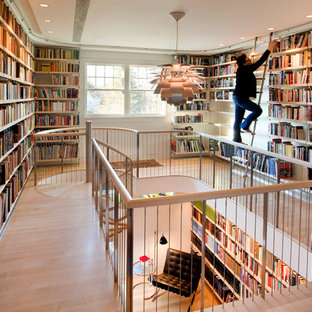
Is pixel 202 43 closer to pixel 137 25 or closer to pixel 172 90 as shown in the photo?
pixel 137 25

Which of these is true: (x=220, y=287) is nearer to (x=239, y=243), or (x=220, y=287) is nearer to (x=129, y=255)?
(x=239, y=243)

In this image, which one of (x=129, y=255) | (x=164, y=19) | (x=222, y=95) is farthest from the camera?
(x=222, y=95)

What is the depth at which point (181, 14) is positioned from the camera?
467 centimetres

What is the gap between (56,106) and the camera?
7.80m

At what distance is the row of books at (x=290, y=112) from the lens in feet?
18.1

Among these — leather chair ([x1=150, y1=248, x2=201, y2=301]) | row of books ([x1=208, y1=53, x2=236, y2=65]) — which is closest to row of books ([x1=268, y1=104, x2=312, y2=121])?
row of books ([x1=208, y1=53, x2=236, y2=65])

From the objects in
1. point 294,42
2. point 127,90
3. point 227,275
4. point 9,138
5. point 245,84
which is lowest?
point 227,275

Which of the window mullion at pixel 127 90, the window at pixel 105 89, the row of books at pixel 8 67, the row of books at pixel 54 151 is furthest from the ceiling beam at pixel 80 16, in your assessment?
the row of books at pixel 54 151

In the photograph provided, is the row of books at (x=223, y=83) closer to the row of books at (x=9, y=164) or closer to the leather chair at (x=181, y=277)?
the leather chair at (x=181, y=277)

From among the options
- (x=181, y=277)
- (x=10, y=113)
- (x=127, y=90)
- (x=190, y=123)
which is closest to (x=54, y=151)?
(x=127, y=90)

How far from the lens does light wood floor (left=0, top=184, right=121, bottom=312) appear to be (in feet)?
7.72

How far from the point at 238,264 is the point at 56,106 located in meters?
5.31

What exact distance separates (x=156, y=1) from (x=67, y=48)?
4228 mm

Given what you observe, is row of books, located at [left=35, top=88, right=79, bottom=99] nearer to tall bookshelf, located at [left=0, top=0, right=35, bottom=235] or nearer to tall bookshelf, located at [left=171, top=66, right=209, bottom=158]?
tall bookshelf, located at [left=0, top=0, right=35, bottom=235]
